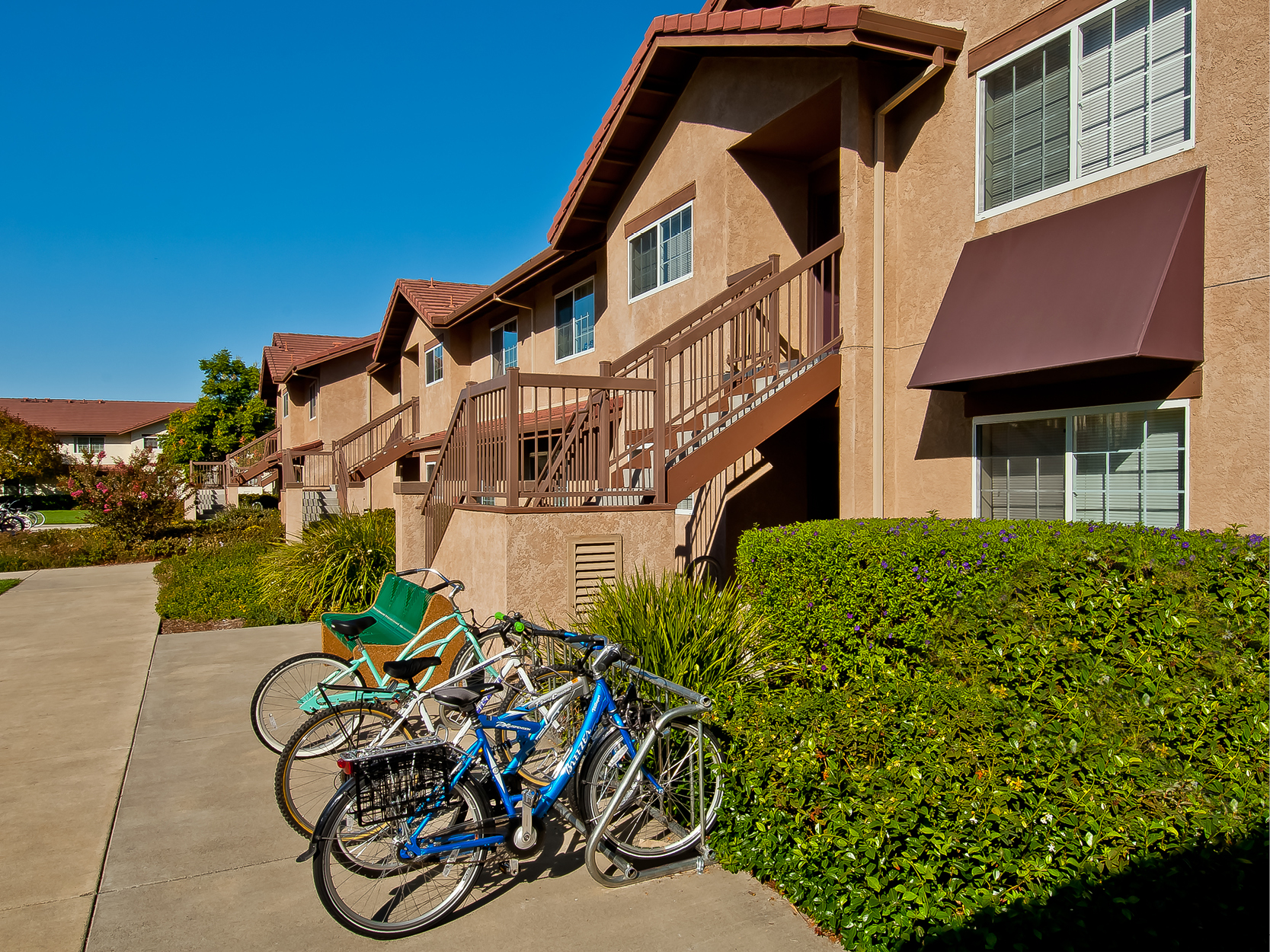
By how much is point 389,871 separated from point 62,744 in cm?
439

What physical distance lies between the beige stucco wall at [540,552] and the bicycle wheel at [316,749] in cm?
219

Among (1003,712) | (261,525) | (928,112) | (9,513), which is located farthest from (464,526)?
(9,513)

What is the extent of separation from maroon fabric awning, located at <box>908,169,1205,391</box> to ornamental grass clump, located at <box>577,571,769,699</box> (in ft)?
9.92

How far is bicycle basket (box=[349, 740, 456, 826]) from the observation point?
12.5 feet

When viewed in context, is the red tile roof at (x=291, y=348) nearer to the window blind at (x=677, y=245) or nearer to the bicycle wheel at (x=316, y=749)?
the window blind at (x=677, y=245)

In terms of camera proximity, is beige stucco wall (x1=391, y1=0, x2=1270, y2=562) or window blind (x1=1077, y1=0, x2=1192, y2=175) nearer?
beige stucco wall (x1=391, y1=0, x2=1270, y2=562)

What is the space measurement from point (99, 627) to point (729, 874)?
35.7ft

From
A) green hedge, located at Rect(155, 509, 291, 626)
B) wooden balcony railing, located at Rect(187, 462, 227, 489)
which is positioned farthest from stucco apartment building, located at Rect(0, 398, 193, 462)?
green hedge, located at Rect(155, 509, 291, 626)

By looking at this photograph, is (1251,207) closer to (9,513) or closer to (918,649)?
(918,649)

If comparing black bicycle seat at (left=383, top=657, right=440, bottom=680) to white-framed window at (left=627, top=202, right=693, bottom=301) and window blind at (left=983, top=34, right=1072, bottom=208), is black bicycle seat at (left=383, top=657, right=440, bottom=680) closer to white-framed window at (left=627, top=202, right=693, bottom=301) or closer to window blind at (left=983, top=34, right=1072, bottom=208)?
window blind at (left=983, top=34, right=1072, bottom=208)

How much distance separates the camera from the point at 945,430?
8.10 m

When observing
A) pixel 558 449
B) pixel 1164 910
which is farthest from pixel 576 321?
pixel 1164 910

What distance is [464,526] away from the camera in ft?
28.1

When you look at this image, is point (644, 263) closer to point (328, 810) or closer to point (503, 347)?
point (503, 347)
